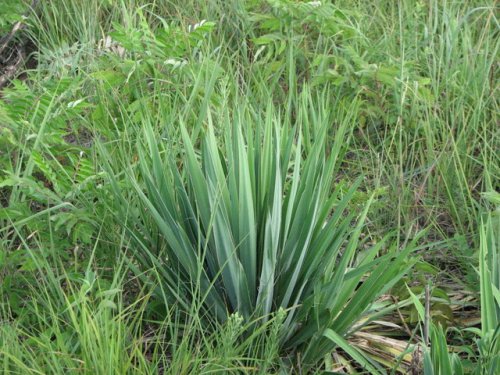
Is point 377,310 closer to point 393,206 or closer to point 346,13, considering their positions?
point 393,206

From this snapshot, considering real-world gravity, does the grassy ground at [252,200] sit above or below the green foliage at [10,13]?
below

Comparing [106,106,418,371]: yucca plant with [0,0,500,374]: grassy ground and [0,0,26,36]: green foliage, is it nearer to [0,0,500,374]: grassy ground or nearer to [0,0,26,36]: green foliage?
[0,0,500,374]: grassy ground

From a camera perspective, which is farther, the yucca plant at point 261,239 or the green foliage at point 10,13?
the green foliage at point 10,13

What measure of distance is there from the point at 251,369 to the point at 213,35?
211 cm

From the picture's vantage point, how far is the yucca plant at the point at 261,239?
239 centimetres

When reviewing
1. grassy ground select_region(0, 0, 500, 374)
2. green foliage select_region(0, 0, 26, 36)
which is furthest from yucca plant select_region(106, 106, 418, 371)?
green foliage select_region(0, 0, 26, 36)

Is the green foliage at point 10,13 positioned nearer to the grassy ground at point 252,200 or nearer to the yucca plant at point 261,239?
the grassy ground at point 252,200

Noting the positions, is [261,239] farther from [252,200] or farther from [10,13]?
[10,13]

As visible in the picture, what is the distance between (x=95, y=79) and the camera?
3332 millimetres

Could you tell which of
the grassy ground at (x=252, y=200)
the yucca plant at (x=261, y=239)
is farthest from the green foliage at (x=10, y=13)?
the yucca plant at (x=261, y=239)

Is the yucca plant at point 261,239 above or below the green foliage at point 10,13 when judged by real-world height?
below

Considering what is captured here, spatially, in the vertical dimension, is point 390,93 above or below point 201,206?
below

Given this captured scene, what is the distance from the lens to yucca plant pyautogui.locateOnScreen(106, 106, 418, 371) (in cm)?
239

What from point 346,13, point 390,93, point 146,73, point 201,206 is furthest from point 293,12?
point 201,206
